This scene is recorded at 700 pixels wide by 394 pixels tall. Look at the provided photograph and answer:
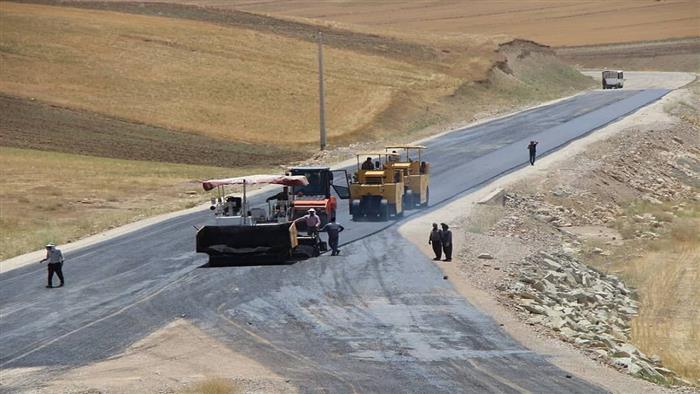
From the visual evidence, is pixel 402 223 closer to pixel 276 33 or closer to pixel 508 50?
pixel 276 33

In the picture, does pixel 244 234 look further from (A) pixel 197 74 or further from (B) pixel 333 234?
(A) pixel 197 74

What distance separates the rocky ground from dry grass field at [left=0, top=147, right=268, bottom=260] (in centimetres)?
1400

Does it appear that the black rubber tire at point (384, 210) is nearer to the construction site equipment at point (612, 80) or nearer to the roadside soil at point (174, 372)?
the roadside soil at point (174, 372)

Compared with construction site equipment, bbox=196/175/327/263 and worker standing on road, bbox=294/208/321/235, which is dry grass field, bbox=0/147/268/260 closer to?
construction site equipment, bbox=196/175/327/263

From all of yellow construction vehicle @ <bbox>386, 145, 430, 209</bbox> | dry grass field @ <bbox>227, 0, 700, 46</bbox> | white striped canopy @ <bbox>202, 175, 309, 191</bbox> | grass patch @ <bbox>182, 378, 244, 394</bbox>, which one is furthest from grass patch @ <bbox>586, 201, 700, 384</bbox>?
dry grass field @ <bbox>227, 0, 700, 46</bbox>

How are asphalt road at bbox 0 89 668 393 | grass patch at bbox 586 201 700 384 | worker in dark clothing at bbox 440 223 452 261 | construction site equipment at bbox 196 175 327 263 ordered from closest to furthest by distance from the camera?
asphalt road at bbox 0 89 668 393 → grass patch at bbox 586 201 700 384 → construction site equipment at bbox 196 175 327 263 → worker in dark clothing at bbox 440 223 452 261

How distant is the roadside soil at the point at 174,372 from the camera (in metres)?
24.5

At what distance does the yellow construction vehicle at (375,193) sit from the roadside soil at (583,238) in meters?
1.08

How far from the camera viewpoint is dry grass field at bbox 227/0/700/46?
160125mm

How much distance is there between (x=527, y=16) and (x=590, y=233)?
131 m

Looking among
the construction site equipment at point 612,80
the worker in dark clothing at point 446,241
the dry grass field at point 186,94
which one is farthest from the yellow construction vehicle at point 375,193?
the construction site equipment at point 612,80

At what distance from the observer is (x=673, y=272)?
43875 millimetres

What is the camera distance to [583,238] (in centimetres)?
5022

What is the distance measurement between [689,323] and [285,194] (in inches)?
479
